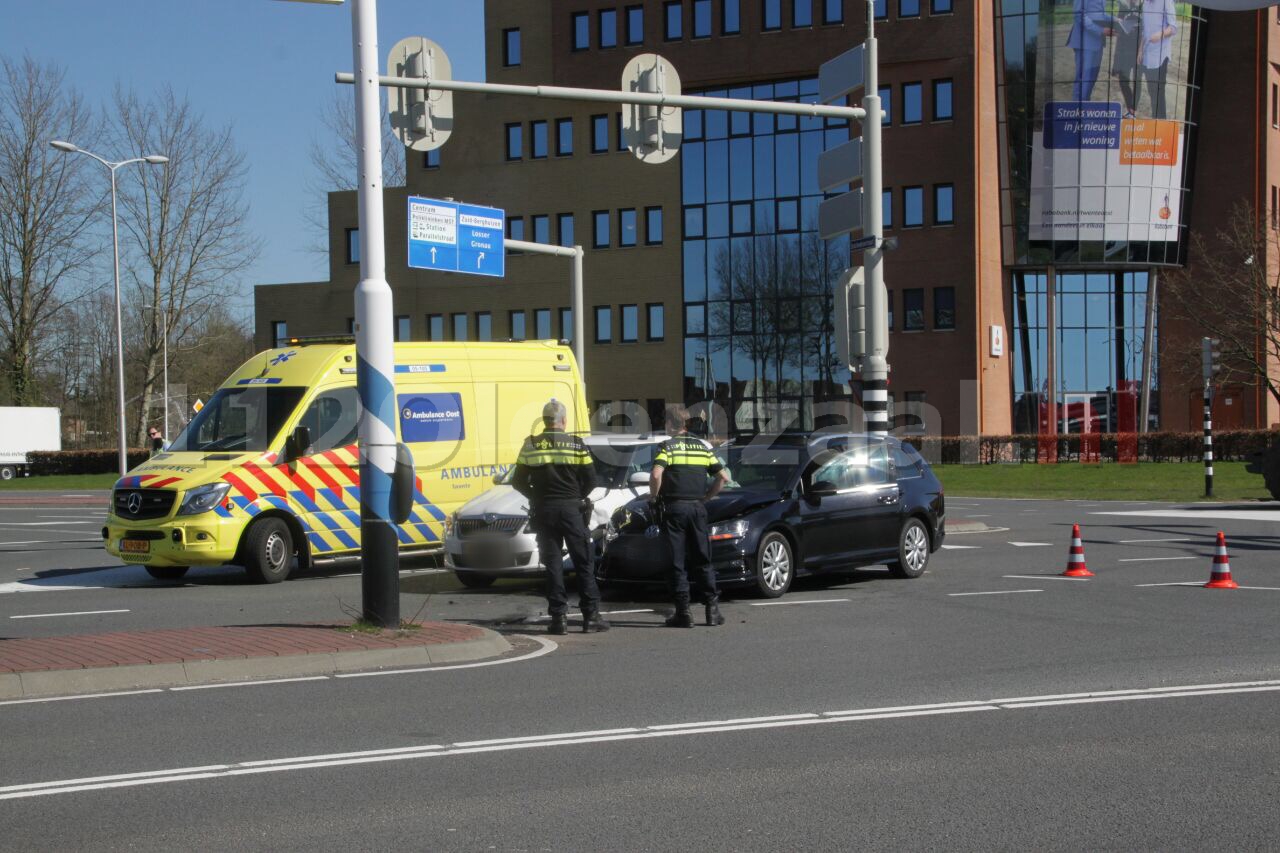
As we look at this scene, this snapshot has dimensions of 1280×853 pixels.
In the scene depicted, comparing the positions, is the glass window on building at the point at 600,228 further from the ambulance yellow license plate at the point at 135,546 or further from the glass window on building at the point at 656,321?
the ambulance yellow license plate at the point at 135,546

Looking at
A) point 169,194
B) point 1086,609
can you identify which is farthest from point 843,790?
point 169,194

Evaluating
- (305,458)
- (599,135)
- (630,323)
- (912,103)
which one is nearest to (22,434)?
(630,323)

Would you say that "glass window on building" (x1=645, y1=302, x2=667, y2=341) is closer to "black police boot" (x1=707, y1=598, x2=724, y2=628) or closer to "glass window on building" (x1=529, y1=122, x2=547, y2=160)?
"glass window on building" (x1=529, y1=122, x2=547, y2=160)

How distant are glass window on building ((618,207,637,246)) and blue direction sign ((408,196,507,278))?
101 ft

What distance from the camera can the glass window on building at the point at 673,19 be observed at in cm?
5578

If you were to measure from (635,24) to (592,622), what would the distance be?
48.7 meters

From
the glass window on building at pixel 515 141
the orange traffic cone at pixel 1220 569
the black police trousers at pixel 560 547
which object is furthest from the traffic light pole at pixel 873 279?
the glass window on building at pixel 515 141

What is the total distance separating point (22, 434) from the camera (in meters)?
60.8

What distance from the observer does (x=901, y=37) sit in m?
52.1

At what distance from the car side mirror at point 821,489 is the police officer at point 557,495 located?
3.30 m

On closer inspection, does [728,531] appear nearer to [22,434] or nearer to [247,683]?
[247,683]

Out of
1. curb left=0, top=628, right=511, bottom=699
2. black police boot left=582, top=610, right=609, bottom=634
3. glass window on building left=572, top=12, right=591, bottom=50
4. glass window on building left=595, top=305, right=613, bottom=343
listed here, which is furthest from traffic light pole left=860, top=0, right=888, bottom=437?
glass window on building left=572, top=12, right=591, bottom=50

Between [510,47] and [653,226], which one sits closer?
[653,226]

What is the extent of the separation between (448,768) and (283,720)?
163 cm
